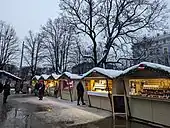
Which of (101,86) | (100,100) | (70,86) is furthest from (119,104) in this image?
(70,86)

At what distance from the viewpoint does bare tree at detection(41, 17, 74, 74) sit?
43.3 metres

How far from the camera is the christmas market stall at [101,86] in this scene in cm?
1370

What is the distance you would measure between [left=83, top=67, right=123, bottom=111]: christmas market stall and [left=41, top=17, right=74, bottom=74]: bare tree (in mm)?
26379

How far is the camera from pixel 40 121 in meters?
10.5

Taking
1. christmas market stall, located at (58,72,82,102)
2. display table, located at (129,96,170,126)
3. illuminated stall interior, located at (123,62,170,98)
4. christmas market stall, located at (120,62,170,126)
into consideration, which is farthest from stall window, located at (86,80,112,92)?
christmas market stall, located at (58,72,82,102)

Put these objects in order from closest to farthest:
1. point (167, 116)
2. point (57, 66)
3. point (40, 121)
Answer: point (167, 116)
point (40, 121)
point (57, 66)

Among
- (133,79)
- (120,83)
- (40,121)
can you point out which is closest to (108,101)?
(120,83)

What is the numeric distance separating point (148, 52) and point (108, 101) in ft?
45.5

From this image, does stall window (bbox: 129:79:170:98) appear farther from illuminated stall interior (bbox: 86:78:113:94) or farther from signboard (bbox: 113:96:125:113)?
illuminated stall interior (bbox: 86:78:113:94)

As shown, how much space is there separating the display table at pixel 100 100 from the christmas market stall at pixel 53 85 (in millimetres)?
10750

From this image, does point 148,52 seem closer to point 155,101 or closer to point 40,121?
point 155,101

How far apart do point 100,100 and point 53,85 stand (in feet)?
51.0

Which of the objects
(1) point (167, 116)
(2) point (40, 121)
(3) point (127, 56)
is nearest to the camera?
(1) point (167, 116)

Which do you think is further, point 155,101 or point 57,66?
point 57,66
